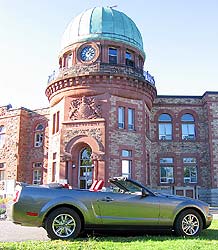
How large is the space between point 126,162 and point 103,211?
15839 millimetres

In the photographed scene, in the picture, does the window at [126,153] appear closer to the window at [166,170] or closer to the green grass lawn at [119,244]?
the window at [166,170]

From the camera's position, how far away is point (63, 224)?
24.1ft

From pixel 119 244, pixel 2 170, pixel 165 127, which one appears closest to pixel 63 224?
pixel 119 244

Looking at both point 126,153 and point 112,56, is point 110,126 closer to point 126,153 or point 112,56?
point 126,153

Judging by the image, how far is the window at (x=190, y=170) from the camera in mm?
27969

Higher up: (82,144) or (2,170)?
(82,144)

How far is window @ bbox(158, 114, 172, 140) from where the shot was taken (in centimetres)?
2892

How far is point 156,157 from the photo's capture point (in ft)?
93.0

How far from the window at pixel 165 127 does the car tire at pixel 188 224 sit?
21.0 meters

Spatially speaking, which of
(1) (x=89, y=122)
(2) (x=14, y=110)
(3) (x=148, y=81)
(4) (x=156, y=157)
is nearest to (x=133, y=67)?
(3) (x=148, y=81)

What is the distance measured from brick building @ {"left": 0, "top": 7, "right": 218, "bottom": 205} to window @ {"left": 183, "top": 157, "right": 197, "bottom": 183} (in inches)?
2.6

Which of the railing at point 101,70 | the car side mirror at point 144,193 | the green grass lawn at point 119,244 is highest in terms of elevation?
the railing at point 101,70

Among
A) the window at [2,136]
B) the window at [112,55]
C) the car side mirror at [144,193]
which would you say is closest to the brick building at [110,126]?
the window at [112,55]

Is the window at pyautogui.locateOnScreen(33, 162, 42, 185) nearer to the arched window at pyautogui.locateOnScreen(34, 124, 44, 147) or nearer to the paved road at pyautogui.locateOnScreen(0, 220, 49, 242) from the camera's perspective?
the arched window at pyautogui.locateOnScreen(34, 124, 44, 147)
